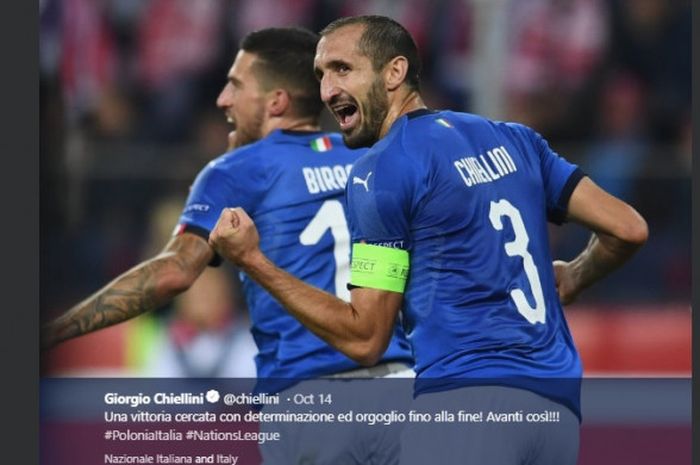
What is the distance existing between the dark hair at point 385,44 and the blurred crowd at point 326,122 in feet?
13.2

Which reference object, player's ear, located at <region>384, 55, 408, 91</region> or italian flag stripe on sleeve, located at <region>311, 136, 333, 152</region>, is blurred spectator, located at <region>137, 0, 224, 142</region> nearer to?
italian flag stripe on sleeve, located at <region>311, 136, 333, 152</region>

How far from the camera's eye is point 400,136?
158 inches

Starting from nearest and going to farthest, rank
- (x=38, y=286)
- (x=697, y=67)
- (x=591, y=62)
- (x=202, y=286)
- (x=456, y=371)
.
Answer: (x=456, y=371) < (x=38, y=286) < (x=697, y=67) < (x=202, y=286) < (x=591, y=62)

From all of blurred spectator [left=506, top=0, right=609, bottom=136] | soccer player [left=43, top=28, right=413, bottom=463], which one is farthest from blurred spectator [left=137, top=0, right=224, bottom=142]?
soccer player [left=43, top=28, right=413, bottom=463]

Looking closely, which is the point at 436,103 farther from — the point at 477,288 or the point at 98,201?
the point at 477,288

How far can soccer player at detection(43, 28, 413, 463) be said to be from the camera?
4.89m

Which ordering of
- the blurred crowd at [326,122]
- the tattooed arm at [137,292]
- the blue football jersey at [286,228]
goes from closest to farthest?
1. the tattooed arm at [137,292]
2. the blue football jersey at [286,228]
3. the blurred crowd at [326,122]

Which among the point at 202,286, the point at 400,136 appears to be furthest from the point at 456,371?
the point at 202,286

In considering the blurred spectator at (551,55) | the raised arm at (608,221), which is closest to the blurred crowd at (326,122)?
the blurred spectator at (551,55)

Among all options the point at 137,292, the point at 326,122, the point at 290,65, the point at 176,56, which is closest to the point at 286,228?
the point at 137,292

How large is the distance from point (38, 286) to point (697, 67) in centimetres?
289

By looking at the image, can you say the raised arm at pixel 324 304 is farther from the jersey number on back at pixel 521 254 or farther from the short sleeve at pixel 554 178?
the short sleeve at pixel 554 178

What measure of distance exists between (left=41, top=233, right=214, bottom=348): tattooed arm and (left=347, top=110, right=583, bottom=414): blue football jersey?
1140 millimetres

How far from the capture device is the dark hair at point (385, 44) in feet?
13.9
